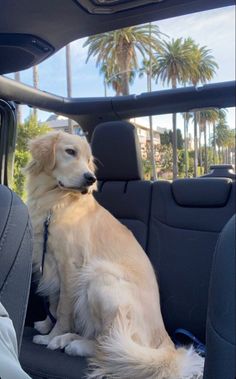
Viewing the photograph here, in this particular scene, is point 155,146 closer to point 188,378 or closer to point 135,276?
point 135,276

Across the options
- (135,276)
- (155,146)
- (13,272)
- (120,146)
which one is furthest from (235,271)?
(155,146)

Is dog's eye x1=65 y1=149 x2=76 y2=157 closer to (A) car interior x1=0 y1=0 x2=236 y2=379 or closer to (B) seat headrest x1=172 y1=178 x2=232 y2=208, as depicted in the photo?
(A) car interior x1=0 y1=0 x2=236 y2=379

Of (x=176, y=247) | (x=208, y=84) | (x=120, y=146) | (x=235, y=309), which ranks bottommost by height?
(x=176, y=247)

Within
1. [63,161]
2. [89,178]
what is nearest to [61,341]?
[89,178]

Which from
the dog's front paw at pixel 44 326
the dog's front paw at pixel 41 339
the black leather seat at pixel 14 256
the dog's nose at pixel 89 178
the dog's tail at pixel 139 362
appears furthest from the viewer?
the dog's nose at pixel 89 178

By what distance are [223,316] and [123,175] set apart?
1941 mm

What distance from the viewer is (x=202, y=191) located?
243cm

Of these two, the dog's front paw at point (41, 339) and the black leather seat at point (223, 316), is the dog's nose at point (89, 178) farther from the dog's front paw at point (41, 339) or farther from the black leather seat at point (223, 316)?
the black leather seat at point (223, 316)

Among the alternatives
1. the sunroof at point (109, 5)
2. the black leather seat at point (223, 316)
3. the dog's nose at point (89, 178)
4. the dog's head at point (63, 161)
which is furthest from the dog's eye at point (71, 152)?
the black leather seat at point (223, 316)

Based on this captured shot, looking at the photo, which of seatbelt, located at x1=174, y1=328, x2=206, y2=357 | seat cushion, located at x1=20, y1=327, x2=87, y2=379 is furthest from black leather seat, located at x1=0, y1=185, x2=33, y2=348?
seatbelt, located at x1=174, y1=328, x2=206, y2=357

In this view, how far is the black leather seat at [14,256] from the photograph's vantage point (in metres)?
1.10

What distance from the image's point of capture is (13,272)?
111 cm

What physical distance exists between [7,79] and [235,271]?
77.3 inches

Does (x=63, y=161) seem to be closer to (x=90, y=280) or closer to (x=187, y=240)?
(x=90, y=280)
